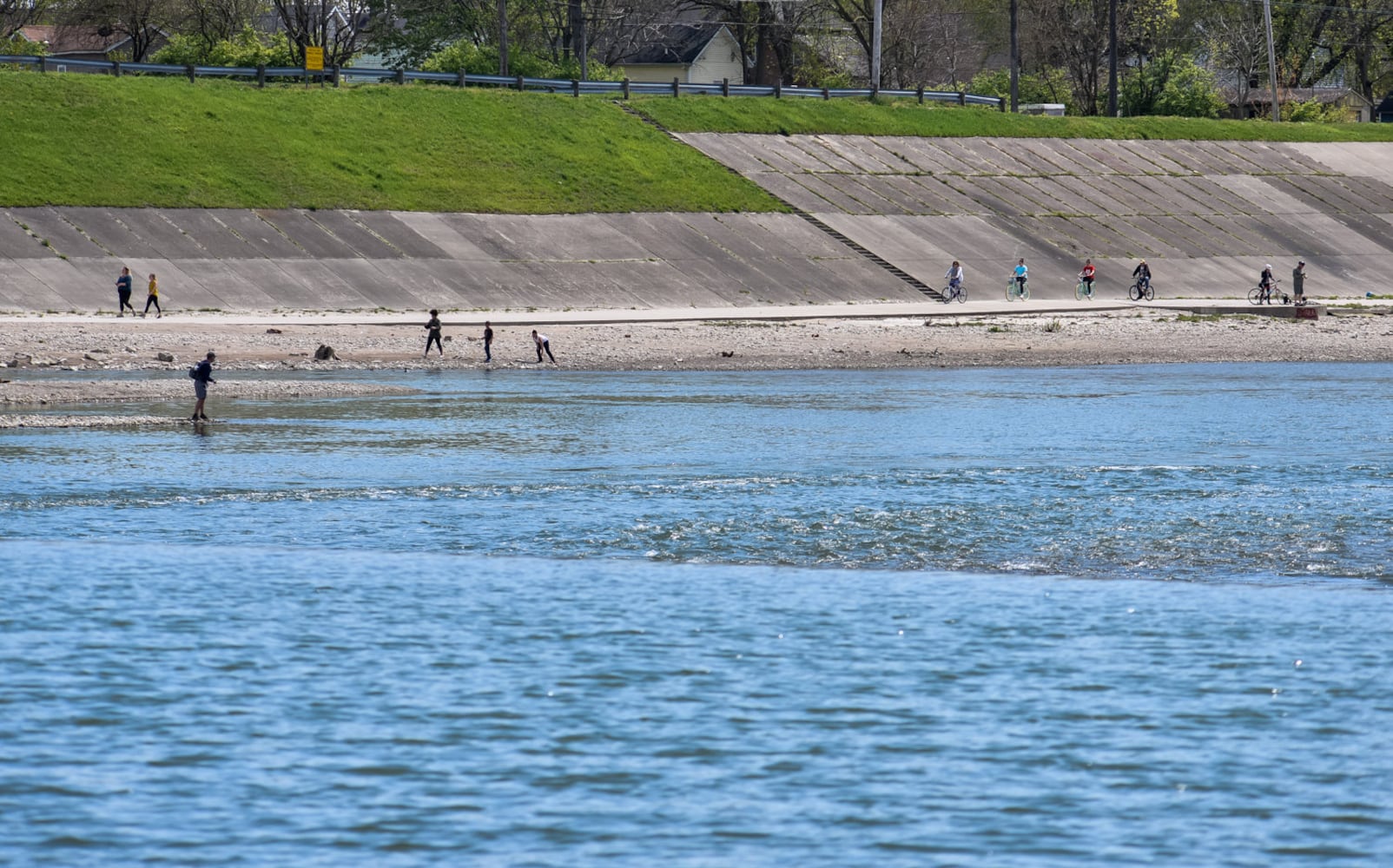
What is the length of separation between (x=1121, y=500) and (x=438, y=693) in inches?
531

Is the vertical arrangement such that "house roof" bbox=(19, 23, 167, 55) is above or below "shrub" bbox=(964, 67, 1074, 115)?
above

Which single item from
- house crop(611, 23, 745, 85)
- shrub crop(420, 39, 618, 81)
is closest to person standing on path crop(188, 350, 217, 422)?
shrub crop(420, 39, 618, 81)

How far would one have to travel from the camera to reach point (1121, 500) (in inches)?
1035

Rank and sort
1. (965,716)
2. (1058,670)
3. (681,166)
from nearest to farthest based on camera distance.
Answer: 1. (965,716)
2. (1058,670)
3. (681,166)

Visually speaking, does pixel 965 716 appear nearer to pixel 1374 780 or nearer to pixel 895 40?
pixel 1374 780

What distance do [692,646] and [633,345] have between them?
31.9 m

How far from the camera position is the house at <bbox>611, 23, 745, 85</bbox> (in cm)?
11625

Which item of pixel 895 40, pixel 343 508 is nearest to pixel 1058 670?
pixel 343 508

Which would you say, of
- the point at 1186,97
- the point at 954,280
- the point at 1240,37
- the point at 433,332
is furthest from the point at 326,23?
the point at 1240,37

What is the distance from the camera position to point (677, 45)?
117 meters

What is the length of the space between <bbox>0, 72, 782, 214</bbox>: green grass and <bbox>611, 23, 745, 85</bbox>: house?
38.7 meters

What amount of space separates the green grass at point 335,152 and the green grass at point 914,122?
4.11 m

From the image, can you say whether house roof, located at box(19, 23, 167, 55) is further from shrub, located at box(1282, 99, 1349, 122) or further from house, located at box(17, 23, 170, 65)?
shrub, located at box(1282, 99, 1349, 122)

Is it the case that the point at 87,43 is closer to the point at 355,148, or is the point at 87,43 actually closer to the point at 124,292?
the point at 355,148
